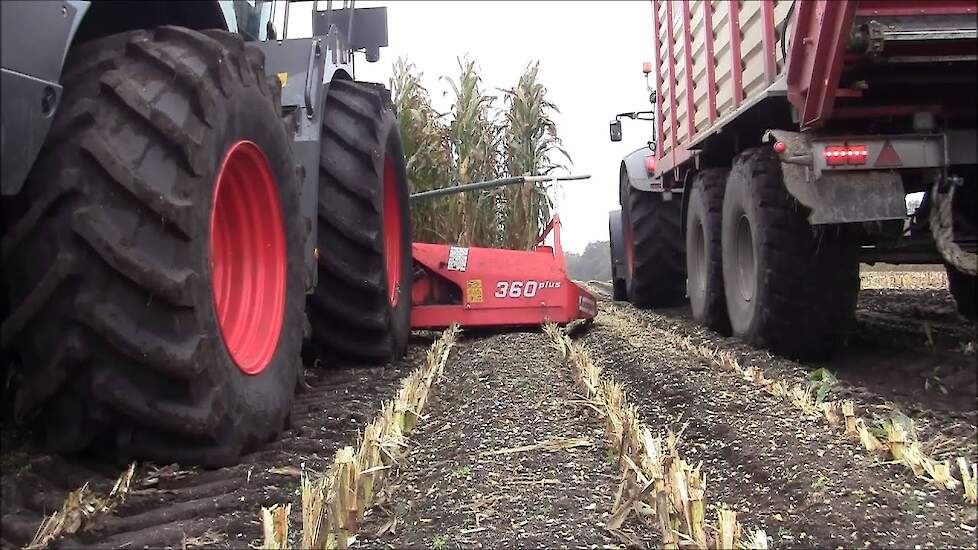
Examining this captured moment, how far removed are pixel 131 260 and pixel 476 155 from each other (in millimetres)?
6661

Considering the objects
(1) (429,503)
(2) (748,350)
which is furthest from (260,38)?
(2) (748,350)

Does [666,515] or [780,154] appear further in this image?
[780,154]

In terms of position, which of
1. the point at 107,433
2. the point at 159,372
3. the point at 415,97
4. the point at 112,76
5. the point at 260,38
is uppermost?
the point at 415,97

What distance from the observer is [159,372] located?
1873mm

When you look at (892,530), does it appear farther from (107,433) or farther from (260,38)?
(260,38)

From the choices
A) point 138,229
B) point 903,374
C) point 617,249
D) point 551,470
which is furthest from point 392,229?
point 617,249

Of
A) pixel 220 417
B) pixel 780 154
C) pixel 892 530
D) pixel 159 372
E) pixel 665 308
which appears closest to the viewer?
pixel 892 530

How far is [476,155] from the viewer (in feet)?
27.3

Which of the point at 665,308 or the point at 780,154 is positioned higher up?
the point at 780,154

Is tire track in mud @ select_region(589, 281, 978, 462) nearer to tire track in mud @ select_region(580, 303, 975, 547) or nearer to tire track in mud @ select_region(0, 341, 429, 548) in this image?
tire track in mud @ select_region(580, 303, 975, 547)

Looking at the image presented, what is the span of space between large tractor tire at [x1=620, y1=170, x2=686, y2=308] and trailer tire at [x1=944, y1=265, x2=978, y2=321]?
2.30 meters

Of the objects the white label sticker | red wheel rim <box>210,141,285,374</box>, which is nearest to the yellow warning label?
the white label sticker

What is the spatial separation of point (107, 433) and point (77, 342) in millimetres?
309

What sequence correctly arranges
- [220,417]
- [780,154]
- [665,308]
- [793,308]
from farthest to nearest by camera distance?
[665,308] → [793,308] → [780,154] → [220,417]
